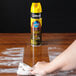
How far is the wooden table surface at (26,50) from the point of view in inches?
46.9

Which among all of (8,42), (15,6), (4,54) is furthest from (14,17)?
(4,54)

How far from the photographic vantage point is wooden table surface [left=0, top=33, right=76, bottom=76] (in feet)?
3.91

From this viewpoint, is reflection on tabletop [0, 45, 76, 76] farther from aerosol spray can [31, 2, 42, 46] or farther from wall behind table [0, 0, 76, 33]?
wall behind table [0, 0, 76, 33]

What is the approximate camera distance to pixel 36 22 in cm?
153

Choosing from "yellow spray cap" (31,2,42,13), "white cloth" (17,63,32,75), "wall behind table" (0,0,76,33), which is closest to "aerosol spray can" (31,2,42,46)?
"yellow spray cap" (31,2,42,13)

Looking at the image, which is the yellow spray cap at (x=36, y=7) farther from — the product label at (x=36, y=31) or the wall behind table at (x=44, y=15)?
the wall behind table at (x=44, y=15)

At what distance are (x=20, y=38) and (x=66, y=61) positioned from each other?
29.8 inches

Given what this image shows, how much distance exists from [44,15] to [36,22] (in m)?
0.86

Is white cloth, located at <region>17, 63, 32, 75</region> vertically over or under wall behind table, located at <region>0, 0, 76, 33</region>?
over

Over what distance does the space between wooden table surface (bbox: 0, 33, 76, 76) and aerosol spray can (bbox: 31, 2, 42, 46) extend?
0.06 metres

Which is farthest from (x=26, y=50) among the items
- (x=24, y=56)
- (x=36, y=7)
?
(x=36, y=7)

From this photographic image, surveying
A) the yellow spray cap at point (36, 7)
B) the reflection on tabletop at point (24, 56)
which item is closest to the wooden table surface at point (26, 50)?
the reflection on tabletop at point (24, 56)

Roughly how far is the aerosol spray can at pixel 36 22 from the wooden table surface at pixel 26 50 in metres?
0.06

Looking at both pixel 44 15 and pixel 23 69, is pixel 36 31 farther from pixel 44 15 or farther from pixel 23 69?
pixel 44 15
